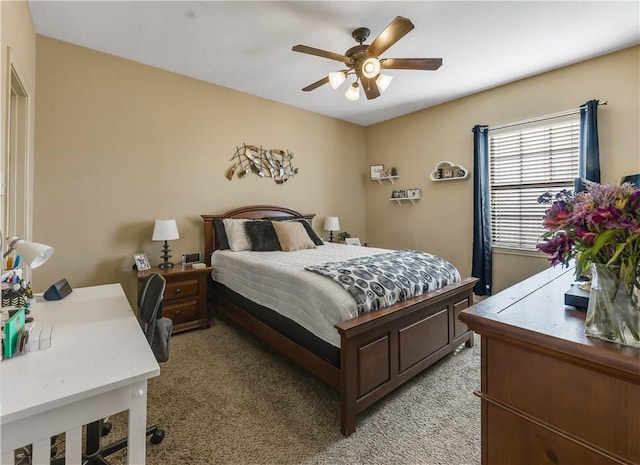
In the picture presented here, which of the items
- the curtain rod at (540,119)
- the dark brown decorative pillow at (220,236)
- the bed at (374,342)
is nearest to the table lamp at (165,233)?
the dark brown decorative pillow at (220,236)

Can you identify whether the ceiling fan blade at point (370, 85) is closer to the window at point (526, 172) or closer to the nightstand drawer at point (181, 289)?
the window at point (526, 172)

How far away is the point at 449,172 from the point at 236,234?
9.92ft

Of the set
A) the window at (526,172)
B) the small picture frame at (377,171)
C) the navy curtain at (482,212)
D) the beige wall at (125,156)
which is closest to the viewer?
the beige wall at (125,156)

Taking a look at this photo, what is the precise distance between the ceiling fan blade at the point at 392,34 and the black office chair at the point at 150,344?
6.92 ft

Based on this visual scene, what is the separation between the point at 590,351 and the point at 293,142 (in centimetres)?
424

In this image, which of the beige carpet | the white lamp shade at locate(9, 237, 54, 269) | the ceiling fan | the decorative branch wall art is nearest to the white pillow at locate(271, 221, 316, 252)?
the decorative branch wall art

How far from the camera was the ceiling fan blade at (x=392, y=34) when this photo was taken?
1924 mm

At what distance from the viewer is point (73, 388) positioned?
86cm

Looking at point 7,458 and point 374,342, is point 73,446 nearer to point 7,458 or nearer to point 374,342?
point 7,458

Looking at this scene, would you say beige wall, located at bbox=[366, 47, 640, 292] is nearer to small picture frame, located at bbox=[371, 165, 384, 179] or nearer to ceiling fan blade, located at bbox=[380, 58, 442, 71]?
small picture frame, located at bbox=[371, 165, 384, 179]

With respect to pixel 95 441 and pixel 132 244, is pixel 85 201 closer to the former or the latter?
pixel 132 244

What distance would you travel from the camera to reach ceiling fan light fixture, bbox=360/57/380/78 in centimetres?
236

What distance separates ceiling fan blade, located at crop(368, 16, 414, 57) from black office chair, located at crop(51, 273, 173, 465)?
2108 millimetres

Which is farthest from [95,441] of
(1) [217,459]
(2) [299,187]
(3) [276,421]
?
(2) [299,187]
